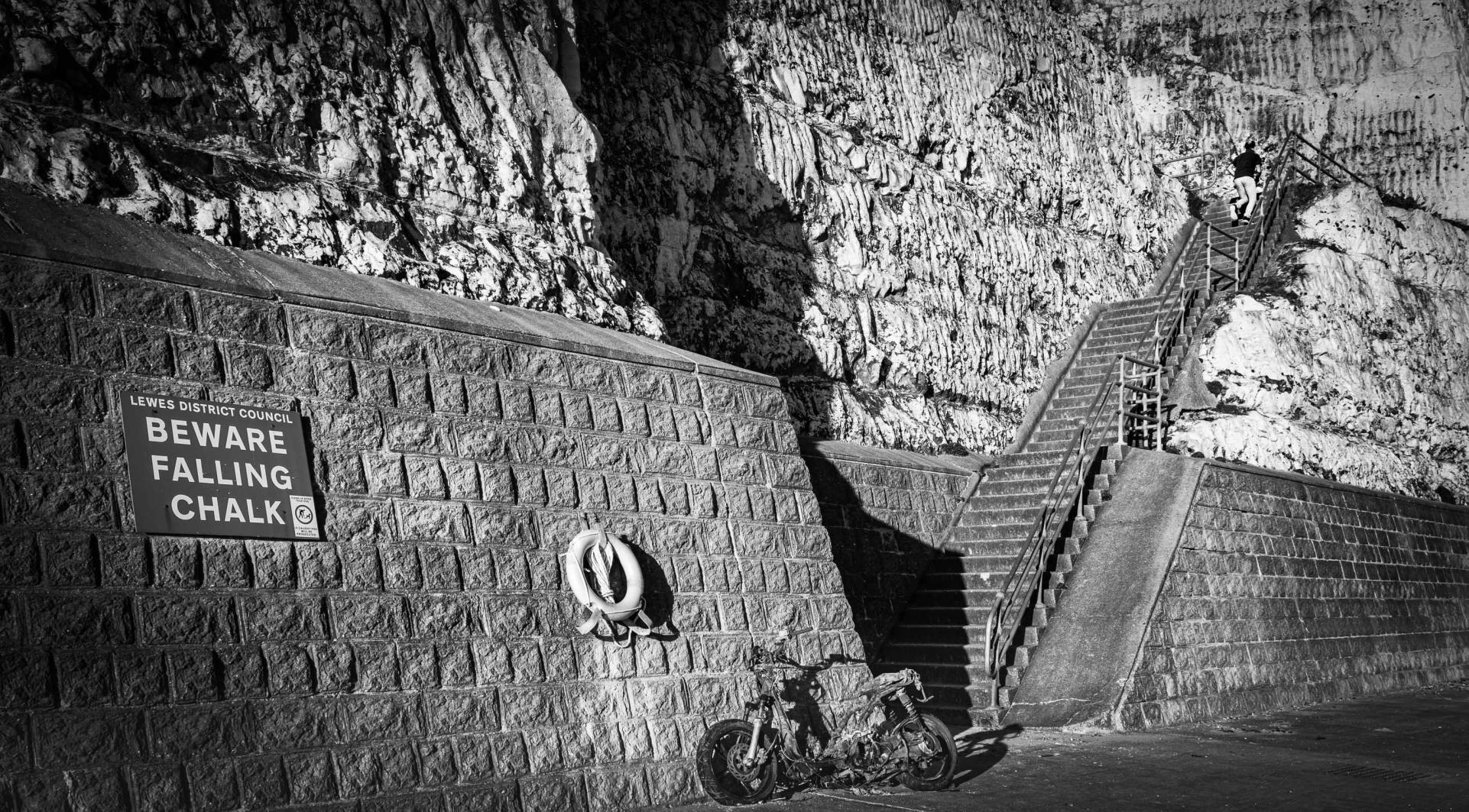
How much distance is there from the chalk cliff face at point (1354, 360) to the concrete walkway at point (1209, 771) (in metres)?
5.67

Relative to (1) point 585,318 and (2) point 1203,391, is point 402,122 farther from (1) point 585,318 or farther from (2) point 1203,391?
(2) point 1203,391

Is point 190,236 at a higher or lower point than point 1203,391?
higher

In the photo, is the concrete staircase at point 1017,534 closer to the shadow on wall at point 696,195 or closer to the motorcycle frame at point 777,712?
the shadow on wall at point 696,195

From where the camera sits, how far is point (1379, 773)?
28.1 feet

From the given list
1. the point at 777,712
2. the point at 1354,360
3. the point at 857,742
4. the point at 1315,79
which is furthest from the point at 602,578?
the point at 1315,79

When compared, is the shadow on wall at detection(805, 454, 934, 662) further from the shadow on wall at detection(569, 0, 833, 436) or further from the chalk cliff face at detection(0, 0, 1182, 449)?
the chalk cliff face at detection(0, 0, 1182, 449)

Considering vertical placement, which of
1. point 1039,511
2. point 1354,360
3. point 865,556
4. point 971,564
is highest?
point 1354,360

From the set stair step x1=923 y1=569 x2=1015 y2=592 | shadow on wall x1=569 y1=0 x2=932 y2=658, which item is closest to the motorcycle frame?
shadow on wall x1=569 y1=0 x2=932 y2=658

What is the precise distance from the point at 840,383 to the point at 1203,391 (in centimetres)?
568

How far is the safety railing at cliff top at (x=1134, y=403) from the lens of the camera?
11430 mm

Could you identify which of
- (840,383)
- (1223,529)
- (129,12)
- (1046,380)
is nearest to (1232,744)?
(1223,529)

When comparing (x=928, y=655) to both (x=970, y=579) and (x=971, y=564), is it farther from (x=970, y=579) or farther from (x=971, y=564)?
(x=971, y=564)

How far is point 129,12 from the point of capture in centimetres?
809

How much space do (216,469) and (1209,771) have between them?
6634 millimetres
